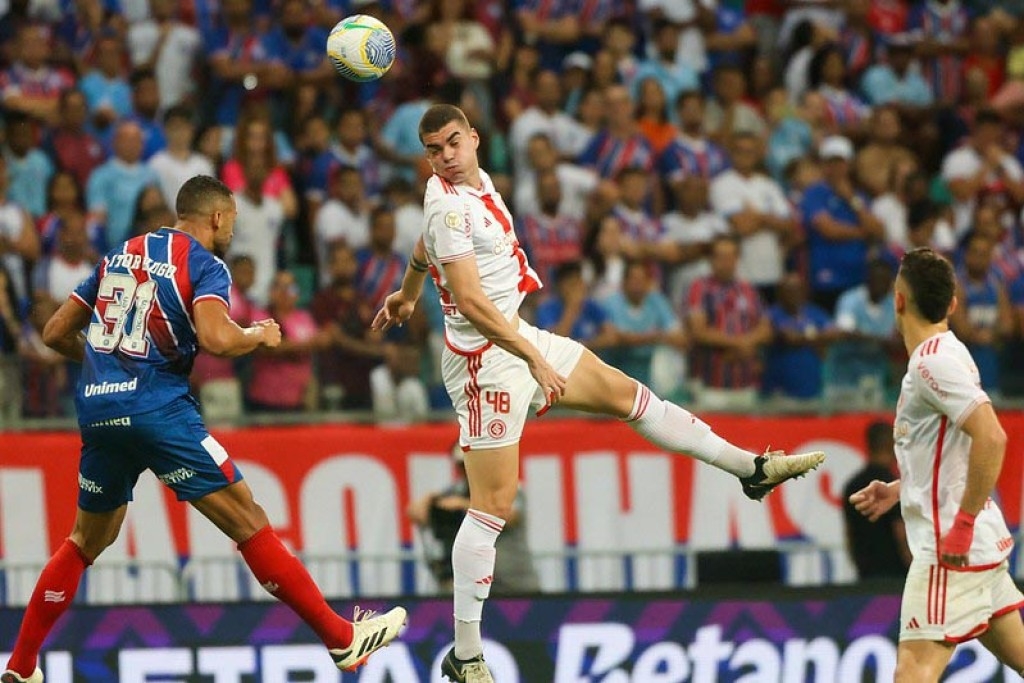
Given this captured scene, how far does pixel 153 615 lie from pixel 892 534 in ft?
17.5

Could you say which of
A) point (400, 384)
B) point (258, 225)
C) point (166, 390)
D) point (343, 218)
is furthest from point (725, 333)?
point (166, 390)

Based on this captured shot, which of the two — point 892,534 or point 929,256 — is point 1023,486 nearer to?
point 892,534

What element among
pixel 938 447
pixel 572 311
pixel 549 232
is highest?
pixel 549 232

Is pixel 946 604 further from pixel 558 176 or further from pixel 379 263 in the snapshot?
pixel 558 176

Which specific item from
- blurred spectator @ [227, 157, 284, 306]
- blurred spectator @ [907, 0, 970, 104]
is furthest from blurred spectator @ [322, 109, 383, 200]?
blurred spectator @ [907, 0, 970, 104]

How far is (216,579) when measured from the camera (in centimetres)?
1352

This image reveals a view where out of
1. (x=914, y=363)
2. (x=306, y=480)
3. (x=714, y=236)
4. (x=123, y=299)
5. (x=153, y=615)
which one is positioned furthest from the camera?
(x=714, y=236)

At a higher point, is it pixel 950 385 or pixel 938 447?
pixel 950 385

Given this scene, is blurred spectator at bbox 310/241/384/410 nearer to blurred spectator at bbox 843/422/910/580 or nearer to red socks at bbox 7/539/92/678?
blurred spectator at bbox 843/422/910/580

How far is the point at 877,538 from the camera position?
42.8ft

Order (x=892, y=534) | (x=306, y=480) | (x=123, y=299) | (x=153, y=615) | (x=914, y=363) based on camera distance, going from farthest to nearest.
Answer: (x=306, y=480), (x=892, y=534), (x=153, y=615), (x=123, y=299), (x=914, y=363)

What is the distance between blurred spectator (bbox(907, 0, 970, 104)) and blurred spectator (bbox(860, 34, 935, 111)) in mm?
171

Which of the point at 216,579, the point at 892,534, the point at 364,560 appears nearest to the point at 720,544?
the point at 892,534

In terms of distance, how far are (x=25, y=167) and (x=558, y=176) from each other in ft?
14.6
